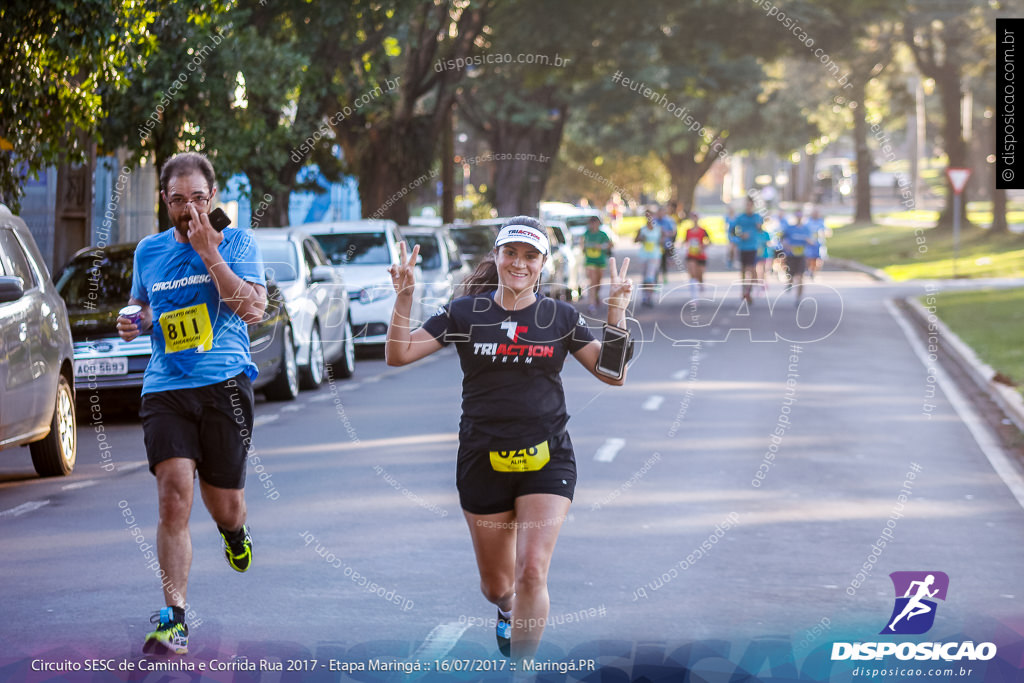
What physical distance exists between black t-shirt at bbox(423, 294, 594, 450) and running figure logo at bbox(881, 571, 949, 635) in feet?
6.90

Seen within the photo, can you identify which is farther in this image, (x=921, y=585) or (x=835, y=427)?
(x=835, y=427)

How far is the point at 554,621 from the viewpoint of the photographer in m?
6.94

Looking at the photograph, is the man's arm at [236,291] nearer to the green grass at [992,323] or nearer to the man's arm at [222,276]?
the man's arm at [222,276]

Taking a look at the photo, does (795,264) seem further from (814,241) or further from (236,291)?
(236,291)

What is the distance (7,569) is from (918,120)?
60152 millimetres

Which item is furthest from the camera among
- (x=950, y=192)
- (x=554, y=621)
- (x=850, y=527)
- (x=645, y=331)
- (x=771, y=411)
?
(x=950, y=192)

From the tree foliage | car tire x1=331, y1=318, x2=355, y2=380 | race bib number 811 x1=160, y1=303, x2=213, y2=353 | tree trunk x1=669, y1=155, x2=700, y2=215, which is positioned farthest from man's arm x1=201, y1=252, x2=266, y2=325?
tree trunk x1=669, y1=155, x2=700, y2=215

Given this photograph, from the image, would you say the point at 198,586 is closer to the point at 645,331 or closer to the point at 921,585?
the point at 921,585

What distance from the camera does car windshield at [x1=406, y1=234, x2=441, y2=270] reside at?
23.4m

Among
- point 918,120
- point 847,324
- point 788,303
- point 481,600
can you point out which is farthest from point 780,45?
point 918,120

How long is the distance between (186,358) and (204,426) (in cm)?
27

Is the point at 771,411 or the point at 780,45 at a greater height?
the point at 780,45

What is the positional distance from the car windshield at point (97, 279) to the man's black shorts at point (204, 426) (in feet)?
26.8

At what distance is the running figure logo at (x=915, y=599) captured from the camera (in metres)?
6.95
